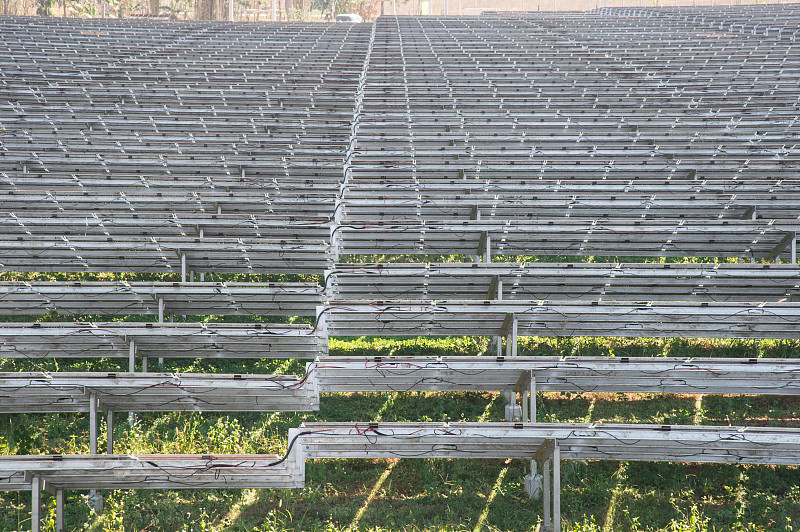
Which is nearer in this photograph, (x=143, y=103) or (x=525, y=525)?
(x=525, y=525)

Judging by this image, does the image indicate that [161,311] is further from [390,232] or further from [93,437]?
[390,232]

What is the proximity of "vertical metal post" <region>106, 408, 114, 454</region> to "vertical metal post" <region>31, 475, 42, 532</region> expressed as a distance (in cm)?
61

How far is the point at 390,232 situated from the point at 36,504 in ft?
13.9

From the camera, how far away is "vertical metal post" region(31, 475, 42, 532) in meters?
3.98

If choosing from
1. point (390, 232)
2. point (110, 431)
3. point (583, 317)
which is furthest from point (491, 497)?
point (390, 232)

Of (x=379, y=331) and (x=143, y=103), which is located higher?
(x=143, y=103)

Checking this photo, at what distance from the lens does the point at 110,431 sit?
479cm

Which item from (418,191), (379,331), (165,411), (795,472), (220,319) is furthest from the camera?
(418,191)

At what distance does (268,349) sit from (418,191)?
347cm

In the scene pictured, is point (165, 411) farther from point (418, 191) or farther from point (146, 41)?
point (146, 41)

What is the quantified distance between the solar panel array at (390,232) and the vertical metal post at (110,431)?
97 mm

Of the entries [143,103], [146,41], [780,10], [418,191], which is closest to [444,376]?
[418,191]

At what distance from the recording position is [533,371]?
187 inches

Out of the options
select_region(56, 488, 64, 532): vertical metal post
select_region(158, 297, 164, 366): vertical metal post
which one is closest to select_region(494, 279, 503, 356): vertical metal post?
select_region(158, 297, 164, 366): vertical metal post
